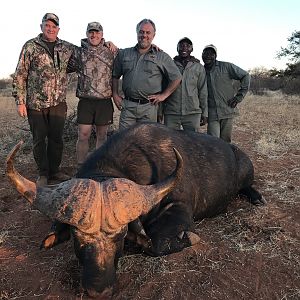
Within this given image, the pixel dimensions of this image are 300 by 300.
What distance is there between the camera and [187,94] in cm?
625

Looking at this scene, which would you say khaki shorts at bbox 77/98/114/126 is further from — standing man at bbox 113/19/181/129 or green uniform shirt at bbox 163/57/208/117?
green uniform shirt at bbox 163/57/208/117

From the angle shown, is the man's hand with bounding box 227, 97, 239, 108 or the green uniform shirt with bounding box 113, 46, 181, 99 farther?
the man's hand with bounding box 227, 97, 239, 108

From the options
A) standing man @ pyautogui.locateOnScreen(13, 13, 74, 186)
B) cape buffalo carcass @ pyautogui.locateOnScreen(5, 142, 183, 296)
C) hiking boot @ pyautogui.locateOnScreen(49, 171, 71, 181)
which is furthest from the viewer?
hiking boot @ pyautogui.locateOnScreen(49, 171, 71, 181)

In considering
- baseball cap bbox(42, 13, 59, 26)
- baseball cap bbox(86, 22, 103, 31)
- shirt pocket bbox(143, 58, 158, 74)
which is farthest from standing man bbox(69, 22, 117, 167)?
shirt pocket bbox(143, 58, 158, 74)

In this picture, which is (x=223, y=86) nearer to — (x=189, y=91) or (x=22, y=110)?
(x=189, y=91)

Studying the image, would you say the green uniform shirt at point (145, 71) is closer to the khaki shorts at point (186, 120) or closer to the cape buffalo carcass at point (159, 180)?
the khaki shorts at point (186, 120)

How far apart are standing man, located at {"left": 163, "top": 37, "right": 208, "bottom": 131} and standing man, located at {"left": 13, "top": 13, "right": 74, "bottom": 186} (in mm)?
1757

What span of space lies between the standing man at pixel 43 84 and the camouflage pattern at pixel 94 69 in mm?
237

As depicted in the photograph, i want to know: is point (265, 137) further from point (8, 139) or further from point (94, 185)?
point (94, 185)

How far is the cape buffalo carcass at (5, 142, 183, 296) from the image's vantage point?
285cm

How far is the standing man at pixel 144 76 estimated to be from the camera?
5758 mm

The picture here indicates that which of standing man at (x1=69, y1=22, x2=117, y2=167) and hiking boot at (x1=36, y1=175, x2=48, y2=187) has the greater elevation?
standing man at (x1=69, y1=22, x2=117, y2=167)

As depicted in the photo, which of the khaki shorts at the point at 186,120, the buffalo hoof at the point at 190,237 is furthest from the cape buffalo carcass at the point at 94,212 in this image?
the khaki shorts at the point at 186,120

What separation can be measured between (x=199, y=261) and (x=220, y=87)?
381 centimetres
